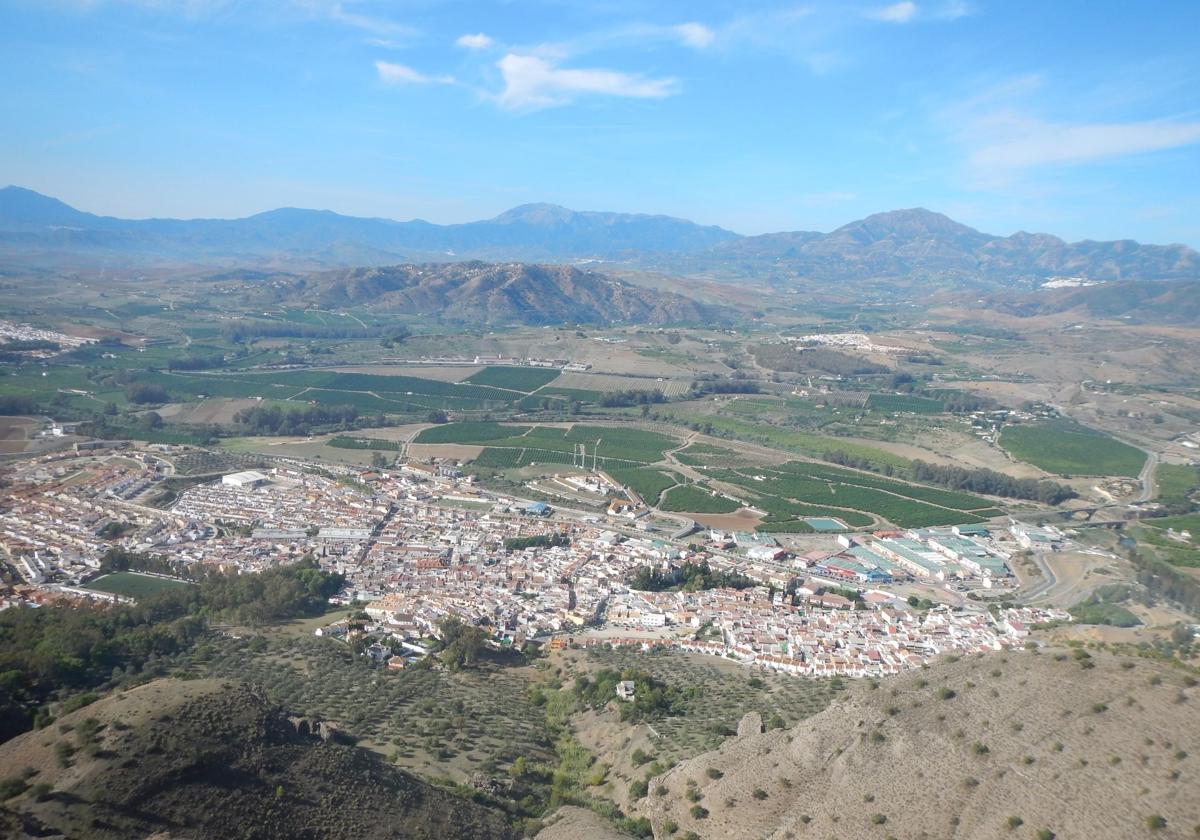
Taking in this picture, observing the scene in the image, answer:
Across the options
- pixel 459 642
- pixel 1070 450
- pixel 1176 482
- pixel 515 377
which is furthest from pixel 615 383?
pixel 459 642

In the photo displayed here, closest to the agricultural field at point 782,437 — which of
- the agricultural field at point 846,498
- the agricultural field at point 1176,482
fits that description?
the agricultural field at point 846,498

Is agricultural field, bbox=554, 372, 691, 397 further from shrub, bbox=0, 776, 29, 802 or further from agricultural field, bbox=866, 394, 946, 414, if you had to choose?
shrub, bbox=0, 776, 29, 802

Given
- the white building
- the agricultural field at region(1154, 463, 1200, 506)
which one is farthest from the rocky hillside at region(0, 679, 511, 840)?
the agricultural field at region(1154, 463, 1200, 506)

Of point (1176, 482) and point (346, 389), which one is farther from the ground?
point (346, 389)

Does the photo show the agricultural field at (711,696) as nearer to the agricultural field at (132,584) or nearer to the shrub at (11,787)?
the shrub at (11,787)

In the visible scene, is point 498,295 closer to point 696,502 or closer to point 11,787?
point 696,502
